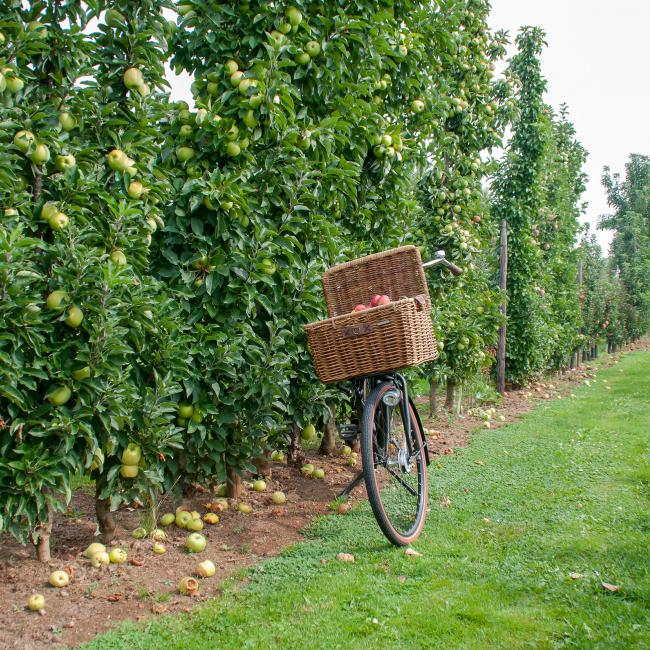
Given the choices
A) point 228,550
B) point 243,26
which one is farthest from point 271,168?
point 228,550

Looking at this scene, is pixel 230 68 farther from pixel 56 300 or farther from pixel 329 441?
pixel 329 441

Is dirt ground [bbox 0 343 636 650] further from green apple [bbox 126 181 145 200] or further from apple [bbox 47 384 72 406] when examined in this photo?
green apple [bbox 126 181 145 200]

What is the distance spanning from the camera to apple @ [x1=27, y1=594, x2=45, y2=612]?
283 cm

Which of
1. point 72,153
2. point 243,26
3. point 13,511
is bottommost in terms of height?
point 13,511

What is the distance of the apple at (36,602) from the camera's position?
283cm

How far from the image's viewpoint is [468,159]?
8.21 m

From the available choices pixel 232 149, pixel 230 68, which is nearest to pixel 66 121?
pixel 232 149

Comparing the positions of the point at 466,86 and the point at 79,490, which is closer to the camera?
the point at 79,490

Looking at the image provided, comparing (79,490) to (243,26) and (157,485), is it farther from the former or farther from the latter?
(243,26)

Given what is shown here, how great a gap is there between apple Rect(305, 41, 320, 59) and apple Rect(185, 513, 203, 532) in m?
3.33

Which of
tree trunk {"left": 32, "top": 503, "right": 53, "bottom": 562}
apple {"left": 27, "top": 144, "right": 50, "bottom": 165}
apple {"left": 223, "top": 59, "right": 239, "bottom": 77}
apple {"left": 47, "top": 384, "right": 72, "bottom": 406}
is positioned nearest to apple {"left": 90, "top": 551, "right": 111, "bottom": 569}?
tree trunk {"left": 32, "top": 503, "right": 53, "bottom": 562}

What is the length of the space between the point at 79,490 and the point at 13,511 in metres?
2.05

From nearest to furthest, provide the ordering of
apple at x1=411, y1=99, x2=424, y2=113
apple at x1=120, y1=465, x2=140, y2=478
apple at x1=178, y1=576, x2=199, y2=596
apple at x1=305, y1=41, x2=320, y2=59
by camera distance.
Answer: apple at x1=178, y1=576, x2=199, y2=596 → apple at x1=120, y1=465, x2=140, y2=478 → apple at x1=305, y1=41, x2=320, y2=59 → apple at x1=411, y1=99, x2=424, y2=113

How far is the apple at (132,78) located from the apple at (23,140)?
677mm
